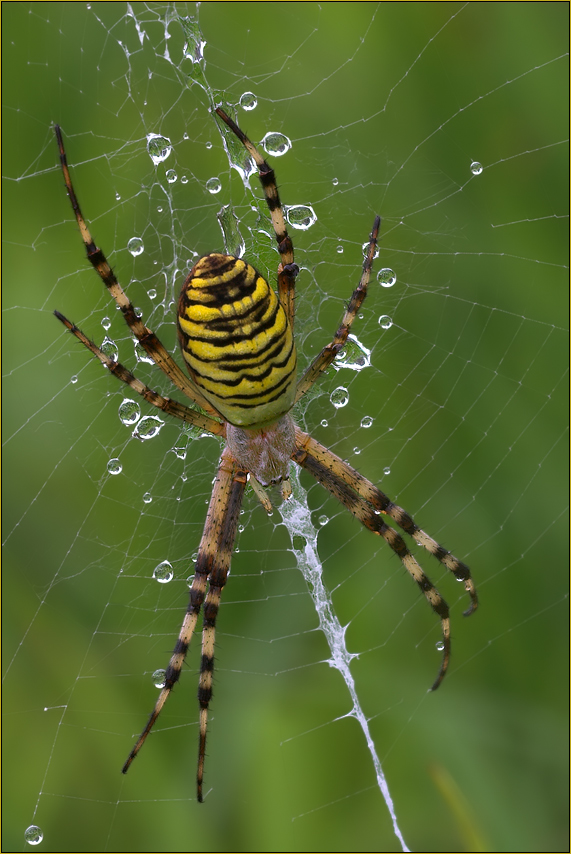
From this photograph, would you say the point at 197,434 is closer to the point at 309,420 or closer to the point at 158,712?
the point at 309,420

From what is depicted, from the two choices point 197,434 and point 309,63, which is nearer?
point 309,63

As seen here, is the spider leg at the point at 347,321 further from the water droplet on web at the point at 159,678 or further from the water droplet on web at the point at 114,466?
the water droplet on web at the point at 159,678

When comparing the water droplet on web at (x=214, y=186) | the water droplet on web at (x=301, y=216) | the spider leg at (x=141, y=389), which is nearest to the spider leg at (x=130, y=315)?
the spider leg at (x=141, y=389)

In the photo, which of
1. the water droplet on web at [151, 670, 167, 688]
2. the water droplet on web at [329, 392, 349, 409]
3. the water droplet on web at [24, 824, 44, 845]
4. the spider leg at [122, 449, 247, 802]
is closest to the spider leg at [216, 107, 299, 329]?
the water droplet on web at [329, 392, 349, 409]

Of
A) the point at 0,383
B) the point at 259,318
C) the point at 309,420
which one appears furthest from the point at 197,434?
the point at 259,318

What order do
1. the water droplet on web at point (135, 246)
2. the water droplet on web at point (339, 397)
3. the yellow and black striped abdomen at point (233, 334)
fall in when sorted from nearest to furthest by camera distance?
the yellow and black striped abdomen at point (233, 334) → the water droplet on web at point (135, 246) → the water droplet on web at point (339, 397)

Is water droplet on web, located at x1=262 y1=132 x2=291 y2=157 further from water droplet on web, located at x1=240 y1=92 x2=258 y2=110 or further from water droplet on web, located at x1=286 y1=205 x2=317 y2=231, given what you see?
water droplet on web, located at x1=286 y1=205 x2=317 y2=231

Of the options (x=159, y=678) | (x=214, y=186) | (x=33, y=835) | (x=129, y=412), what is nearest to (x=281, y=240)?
(x=214, y=186)
